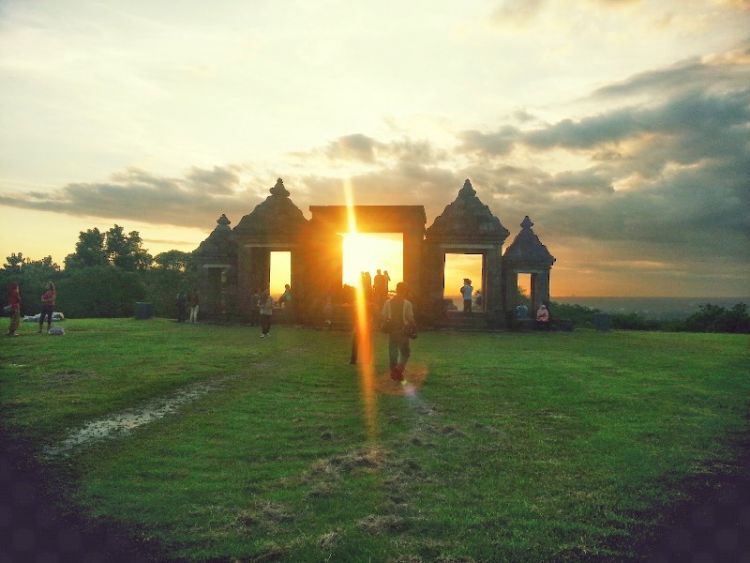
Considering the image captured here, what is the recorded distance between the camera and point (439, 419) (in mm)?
9055

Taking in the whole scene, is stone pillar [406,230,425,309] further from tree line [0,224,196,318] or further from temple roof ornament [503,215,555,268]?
tree line [0,224,196,318]

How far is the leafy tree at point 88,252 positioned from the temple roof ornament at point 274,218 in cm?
4479

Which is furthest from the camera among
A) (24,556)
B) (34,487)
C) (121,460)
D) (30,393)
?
(30,393)

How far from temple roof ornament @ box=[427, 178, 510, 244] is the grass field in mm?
14874

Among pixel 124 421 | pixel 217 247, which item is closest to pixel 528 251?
pixel 217 247

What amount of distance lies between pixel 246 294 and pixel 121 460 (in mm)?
24250

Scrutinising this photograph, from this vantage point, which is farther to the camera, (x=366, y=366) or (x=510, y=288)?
(x=510, y=288)

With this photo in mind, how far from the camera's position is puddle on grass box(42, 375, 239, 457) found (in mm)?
7648

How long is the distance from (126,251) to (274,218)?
48.4 meters

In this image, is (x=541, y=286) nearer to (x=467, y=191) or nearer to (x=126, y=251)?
(x=467, y=191)

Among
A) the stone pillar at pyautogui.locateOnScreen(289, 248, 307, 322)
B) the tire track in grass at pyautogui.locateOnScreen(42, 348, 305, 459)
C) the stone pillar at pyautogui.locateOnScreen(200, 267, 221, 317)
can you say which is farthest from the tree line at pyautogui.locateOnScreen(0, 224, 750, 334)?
the tire track in grass at pyautogui.locateOnScreen(42, 348, 305, 459)

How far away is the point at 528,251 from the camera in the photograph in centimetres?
3109

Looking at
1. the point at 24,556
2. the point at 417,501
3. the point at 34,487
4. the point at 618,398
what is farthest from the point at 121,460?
the point at 618,398

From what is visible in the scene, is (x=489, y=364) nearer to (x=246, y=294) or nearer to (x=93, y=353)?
(x=93, y=353)
